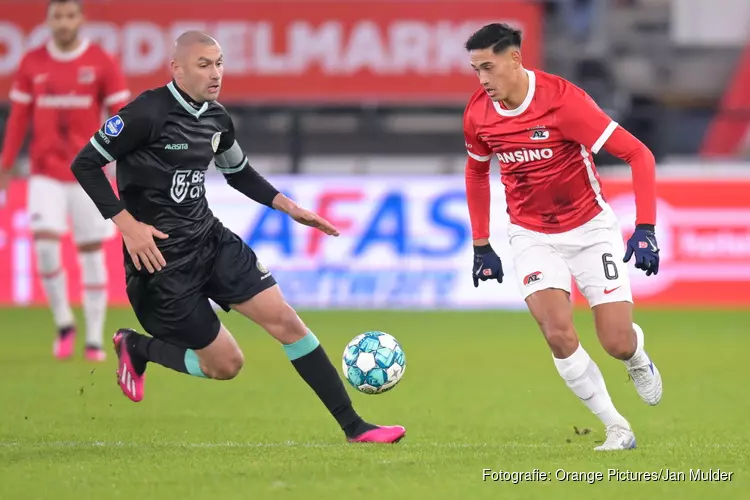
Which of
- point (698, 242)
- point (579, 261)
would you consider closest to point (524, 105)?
point (579, 261)

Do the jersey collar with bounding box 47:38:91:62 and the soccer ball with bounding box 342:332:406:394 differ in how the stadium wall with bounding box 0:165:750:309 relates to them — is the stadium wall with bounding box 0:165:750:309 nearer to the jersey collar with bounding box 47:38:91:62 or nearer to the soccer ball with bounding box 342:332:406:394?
the jersey collar with bounding box 47:38:91:62

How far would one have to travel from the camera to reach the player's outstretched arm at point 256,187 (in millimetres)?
6684

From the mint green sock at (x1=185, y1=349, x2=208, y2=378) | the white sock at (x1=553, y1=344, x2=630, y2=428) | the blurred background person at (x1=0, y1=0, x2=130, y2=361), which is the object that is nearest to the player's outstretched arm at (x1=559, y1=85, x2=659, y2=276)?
the white sock at (x1=553, y1=344, x2=630, y2=428)

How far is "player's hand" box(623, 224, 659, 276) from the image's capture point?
605 centimetres

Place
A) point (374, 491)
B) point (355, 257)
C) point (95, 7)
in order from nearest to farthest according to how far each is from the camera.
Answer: point (374, 491) < point (355, 257) < point (95, 7)

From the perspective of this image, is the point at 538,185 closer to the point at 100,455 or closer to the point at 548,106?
the point at 548,106

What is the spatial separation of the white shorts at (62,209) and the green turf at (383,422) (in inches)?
41.2

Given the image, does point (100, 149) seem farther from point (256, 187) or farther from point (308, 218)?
point (308, 218)

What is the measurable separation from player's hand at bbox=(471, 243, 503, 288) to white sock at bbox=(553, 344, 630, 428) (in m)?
0.65

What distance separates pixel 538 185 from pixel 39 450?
2.79 meters

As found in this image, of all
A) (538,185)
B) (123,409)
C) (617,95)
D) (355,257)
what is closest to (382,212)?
(355,257)

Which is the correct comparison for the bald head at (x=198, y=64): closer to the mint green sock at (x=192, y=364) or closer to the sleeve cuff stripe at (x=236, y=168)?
the sleeve cuff stripe at (x=236, y=168)

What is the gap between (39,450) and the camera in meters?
6.25

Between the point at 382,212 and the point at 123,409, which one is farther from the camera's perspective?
the point at 382,212
